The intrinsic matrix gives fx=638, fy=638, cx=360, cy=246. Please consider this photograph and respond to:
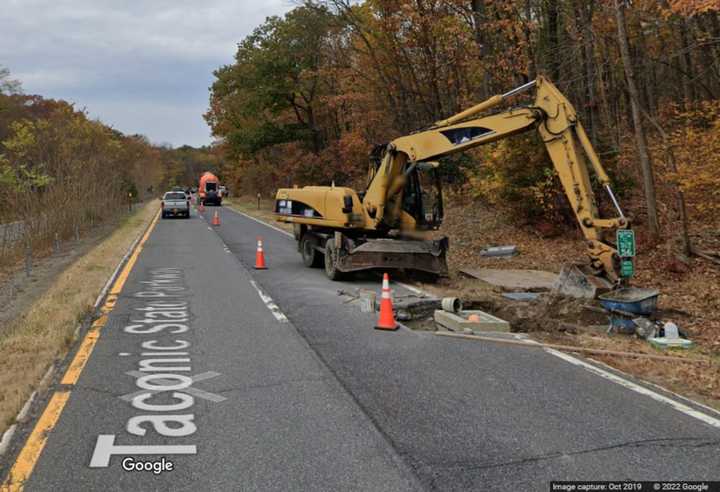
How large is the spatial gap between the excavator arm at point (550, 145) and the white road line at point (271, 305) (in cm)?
358

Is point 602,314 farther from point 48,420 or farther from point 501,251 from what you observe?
point 501,251

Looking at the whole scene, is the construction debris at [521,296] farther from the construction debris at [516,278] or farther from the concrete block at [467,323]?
the concrete block at [467,323]

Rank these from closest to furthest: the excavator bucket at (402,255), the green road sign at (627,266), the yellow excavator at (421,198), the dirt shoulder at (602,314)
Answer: the dirt shoulder at (602,314)
the green road sign at (627,266)
the yellow excavator at (421,198)
the excavator bucket at (402,255)

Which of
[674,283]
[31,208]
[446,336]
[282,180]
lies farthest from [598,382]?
[282,180]

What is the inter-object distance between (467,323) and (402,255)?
4684mm

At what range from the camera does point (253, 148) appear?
150 feet

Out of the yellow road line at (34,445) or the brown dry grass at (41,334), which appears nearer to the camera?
the yellow road line at (34,445)

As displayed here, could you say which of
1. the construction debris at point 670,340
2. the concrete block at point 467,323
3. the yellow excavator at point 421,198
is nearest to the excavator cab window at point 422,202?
the yellow excavator at point 421,198

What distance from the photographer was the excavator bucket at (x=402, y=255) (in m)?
13.4

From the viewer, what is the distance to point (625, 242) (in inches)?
350

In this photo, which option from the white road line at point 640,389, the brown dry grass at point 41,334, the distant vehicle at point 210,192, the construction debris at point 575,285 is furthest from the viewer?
the distant vehicle at point 210,192

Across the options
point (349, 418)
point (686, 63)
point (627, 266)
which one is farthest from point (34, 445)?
point (686, 63)

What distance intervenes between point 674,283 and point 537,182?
6553mm

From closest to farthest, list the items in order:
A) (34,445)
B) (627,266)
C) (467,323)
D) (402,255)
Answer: (34,445), (467,323), (627,266), (402,255)
